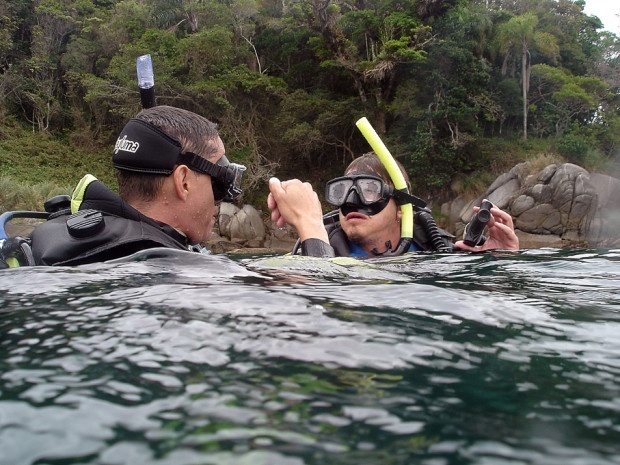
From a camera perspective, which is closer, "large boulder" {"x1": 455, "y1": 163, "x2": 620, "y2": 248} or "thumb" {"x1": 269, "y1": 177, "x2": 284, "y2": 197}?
"thumb" {"x1": 269, "y1": 177, "x2": 284, "y2": 197}

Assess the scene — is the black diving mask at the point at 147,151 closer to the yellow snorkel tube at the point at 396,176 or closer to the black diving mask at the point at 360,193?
the black diving mask at the point at 360,193

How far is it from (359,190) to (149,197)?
1659mm

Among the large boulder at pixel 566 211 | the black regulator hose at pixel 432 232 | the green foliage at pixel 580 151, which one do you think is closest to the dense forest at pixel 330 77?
the green foliage at pixel 580 151

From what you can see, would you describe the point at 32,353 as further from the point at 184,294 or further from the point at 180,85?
the point at 180,85

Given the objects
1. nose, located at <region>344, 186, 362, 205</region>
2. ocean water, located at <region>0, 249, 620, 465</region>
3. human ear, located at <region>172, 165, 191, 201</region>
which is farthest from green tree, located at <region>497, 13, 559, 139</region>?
ocean water, located at <region>0, 249, 620, 465</region>

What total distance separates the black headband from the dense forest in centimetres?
1808

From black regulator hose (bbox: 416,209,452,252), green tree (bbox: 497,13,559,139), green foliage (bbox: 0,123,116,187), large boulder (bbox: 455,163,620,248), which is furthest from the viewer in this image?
green foliage (bbox: 0,123,116,187)

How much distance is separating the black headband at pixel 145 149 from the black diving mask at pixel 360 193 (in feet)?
4.93

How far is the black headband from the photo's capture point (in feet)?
7.70

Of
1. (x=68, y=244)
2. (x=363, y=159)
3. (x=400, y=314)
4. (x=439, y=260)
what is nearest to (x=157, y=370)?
(x=400, y=314)

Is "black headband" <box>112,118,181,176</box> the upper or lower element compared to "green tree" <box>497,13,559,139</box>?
lower

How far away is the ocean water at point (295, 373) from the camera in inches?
26.7

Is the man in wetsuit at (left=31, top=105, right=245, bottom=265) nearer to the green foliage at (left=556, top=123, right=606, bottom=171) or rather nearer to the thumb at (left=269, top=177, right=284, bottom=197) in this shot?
the thumb at (left=269, top=177, right=284, bottom=197)

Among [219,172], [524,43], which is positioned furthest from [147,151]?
[524,43]
